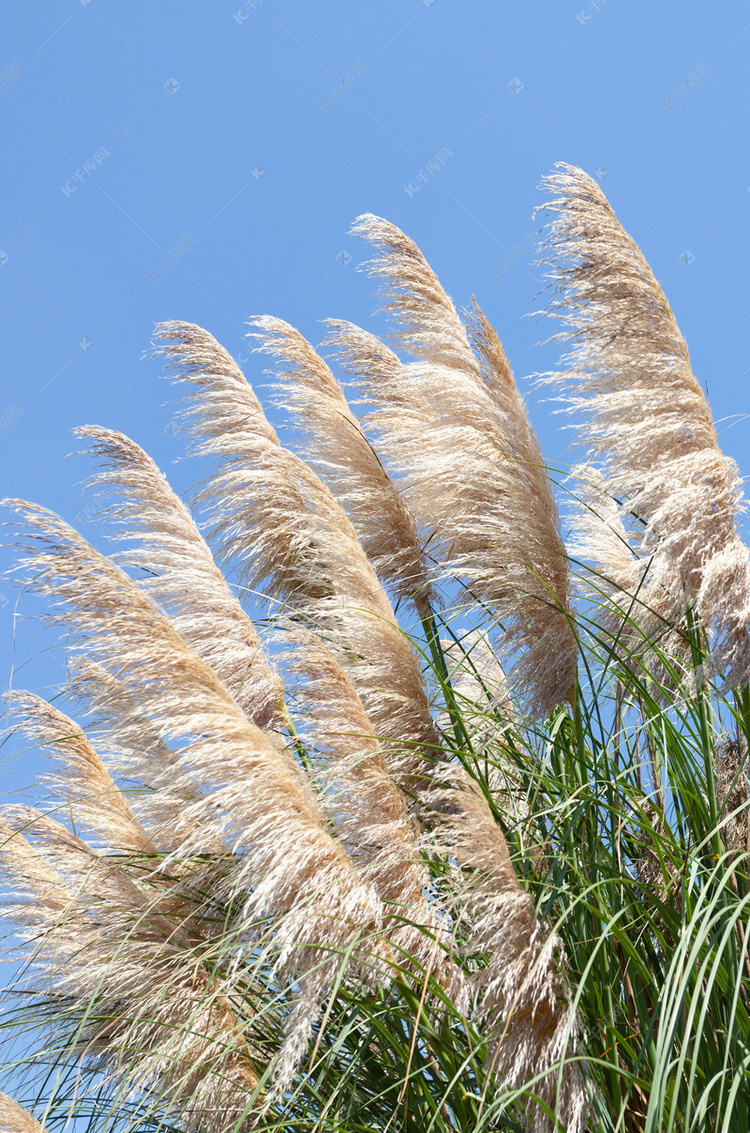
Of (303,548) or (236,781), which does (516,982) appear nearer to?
(236,781)

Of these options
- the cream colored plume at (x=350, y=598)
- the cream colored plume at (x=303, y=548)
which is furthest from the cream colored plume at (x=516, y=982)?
the cream colored plume at (x=303, y=548)

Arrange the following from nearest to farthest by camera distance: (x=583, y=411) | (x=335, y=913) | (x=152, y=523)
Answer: (x=335, y=913), (x=583, y=411), (x=152, y=523)

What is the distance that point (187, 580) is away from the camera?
289 cm

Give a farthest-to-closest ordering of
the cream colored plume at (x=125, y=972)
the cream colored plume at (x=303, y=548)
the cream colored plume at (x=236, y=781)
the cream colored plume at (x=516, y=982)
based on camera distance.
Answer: the cream colored plume at (x=303, y=548), the cream colored plume at (x=125, y=972), the cream colored plume at (x=236, y=781), the cream colored plume at (x=516, y=982)

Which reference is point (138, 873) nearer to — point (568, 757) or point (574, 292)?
point (568, 757)

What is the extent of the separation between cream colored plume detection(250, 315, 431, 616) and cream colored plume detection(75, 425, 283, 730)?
593 millimetres

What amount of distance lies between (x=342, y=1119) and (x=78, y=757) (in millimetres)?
1444

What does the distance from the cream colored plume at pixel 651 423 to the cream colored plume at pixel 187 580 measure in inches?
52.6

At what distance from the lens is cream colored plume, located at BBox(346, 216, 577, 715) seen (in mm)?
2877

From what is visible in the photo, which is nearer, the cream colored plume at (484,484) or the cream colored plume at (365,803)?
the cream colored plume at (365,803)

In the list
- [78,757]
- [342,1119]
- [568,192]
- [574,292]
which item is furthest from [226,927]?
[568,192]

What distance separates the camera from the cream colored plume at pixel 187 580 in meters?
2.93

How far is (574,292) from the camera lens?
2861 mm

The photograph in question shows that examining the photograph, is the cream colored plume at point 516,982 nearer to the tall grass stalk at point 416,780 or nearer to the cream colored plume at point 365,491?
the tall grass stalk at point 416,780
